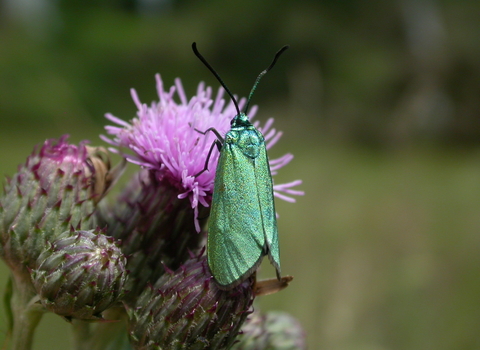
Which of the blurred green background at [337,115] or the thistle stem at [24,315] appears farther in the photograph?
the blurred green background at [337,115]

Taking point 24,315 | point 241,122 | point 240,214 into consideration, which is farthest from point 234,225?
point 24,315

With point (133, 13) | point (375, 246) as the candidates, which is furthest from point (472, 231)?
point (133, 13)

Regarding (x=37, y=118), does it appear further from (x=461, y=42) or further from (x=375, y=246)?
(x=461, y=42)

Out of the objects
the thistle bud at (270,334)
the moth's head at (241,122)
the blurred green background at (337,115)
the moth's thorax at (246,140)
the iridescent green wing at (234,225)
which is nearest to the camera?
the iridescent green wing at (234,225)

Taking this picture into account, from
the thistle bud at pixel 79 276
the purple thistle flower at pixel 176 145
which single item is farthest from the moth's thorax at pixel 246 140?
the thistle bud at pixel 79 276

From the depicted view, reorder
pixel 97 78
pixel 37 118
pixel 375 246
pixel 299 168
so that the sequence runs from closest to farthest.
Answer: pixel 375 246 < pixel 299 168 < pixel 37 118 < pixel 97 78

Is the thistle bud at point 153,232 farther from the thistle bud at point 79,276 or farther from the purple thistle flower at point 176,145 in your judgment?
the thistle bud at point 79,276

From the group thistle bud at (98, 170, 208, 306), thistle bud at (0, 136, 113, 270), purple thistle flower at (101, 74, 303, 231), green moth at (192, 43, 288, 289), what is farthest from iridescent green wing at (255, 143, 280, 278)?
thistle bud at (0, 136, 113, 270)

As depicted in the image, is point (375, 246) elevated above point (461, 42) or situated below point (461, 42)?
below
